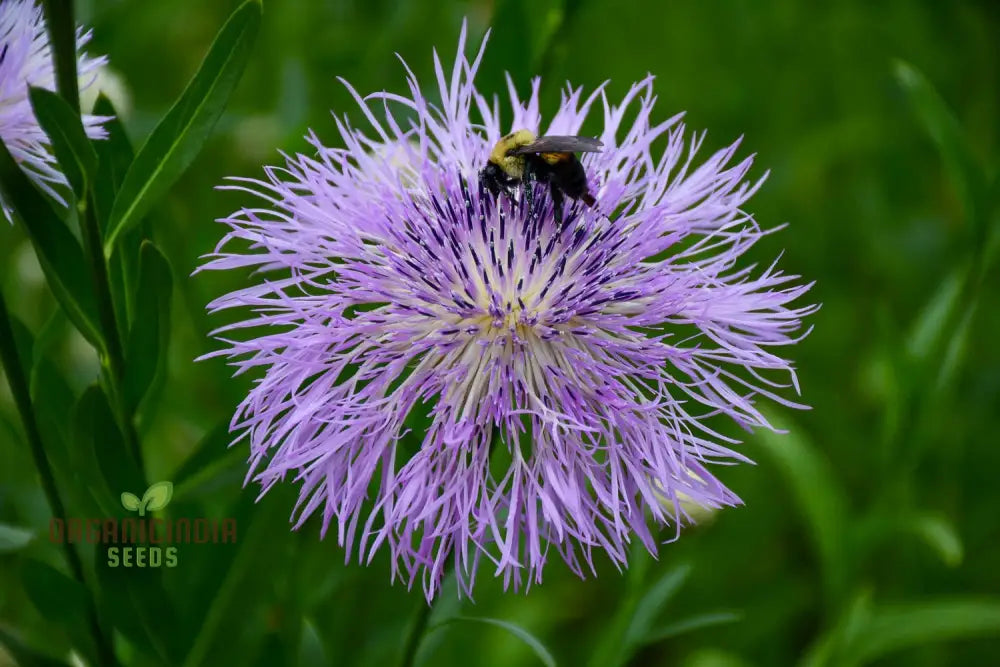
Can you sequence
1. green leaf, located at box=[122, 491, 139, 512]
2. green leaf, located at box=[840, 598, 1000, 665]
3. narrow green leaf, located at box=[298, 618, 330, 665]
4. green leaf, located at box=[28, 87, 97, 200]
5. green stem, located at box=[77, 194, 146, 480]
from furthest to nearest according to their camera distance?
green leaf, located at box=[840, 598, 1000, 665] → narrow green leaf, located at box=[298, 618, 330, 665] → green leaf, located at box=[122, 491, 139, 512] → green stem, located at box=[77, 194, 146, 480] → green leaf, located at box=[28, 87, 97, 200]

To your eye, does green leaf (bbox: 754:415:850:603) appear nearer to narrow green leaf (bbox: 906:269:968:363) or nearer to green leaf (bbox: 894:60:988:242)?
narrow green leaf (bbox: 906:269:968:363)

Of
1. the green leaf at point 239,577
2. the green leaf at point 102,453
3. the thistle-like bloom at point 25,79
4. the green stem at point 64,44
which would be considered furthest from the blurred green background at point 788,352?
the green stem at point 64,44

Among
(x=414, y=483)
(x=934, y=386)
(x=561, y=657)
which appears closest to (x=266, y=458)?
(x=414, y=483)

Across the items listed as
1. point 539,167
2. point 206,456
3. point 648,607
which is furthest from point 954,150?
point 206,456

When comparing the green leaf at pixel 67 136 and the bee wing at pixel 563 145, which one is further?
the bee wing at pixel 563 145

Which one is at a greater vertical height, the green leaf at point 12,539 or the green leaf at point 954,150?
the green leaf at point 954,150

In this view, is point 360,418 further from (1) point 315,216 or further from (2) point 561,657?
(2) point 561,657

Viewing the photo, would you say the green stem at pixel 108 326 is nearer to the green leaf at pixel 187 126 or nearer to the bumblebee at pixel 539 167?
the green leaf at pixel 187 126

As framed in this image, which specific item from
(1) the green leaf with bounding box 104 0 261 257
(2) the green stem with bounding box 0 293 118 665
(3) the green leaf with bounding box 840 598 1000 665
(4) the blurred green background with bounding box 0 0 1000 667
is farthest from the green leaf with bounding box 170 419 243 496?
(3) the green leaf with bounding box 840 598 1000 665
